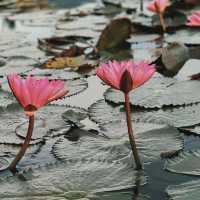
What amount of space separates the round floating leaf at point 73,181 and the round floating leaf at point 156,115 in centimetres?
33

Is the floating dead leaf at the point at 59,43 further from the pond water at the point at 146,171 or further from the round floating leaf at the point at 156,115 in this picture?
the round floating leaf at the point at 156,115

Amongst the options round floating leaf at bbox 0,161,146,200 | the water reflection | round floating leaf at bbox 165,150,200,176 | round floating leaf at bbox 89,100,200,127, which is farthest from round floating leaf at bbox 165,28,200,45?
the water reflection

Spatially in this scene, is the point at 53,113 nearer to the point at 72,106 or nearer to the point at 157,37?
the point at 72,106

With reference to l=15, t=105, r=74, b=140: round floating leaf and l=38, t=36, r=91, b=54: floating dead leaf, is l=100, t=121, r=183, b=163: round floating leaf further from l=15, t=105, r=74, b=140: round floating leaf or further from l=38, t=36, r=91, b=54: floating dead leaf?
l=38, t=36, r=91, b=54: floating dead leaf

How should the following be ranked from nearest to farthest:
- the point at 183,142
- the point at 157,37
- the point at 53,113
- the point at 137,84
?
1. the point at 137,84
2. the point at 183,142
3. the point at 53,113
4. the point at 157,37

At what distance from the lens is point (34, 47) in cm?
265

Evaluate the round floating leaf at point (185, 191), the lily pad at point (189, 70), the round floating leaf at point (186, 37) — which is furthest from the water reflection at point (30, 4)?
the round floating leaf at point (185, 191)

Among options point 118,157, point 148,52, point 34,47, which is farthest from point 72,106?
point 34,47

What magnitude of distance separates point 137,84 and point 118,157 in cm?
19

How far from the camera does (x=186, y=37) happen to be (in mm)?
2486

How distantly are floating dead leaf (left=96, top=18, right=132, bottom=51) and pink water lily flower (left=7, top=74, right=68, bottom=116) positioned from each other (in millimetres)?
1476

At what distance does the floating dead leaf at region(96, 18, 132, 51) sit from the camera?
7.88 ft

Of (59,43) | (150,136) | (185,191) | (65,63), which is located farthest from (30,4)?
(185,191)

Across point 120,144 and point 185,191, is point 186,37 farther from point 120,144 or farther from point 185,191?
point 185,191
